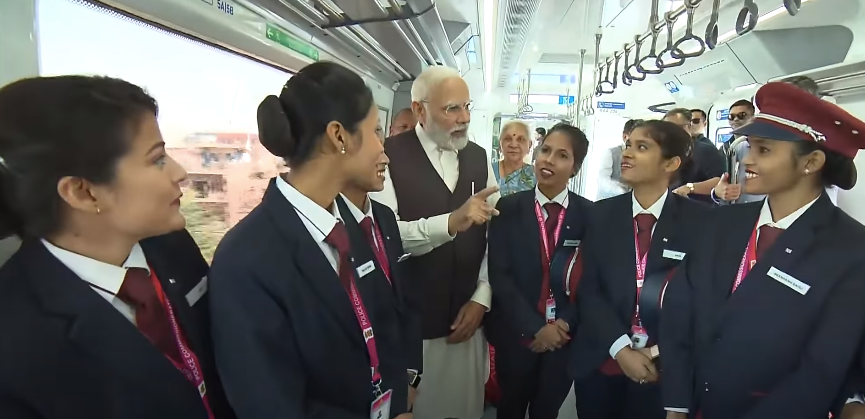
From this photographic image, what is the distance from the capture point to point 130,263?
116 cm

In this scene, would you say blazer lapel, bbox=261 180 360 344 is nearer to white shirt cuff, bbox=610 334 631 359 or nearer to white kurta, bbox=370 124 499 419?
white kurta, bbox=370 124 499 419

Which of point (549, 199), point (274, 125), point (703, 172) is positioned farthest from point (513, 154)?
point (274, 125)

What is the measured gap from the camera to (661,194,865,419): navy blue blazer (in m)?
1.58

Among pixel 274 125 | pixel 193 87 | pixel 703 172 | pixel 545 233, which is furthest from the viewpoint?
pixel 703 172

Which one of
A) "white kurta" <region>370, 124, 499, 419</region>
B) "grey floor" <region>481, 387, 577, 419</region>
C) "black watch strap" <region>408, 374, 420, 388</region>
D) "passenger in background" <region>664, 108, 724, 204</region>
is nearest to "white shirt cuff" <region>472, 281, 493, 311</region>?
"white kurta" <region>370, 124, 499, 419</region>

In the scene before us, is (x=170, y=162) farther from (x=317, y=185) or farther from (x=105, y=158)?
(x=317, y=185)

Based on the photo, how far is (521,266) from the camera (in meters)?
2.49

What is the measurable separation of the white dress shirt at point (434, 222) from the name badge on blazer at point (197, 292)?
864mm

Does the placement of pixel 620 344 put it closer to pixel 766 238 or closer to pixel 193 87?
pixel 766 238

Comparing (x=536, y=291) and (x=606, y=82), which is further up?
(x=606, y=82)

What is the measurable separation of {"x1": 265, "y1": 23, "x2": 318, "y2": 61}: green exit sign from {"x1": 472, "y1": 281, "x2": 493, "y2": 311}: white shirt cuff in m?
1.60

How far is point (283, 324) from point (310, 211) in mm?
315

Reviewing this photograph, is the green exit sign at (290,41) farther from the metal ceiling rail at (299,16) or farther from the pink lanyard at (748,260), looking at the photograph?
the pink lanyard at (748,260)

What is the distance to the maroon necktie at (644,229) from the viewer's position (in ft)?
7.27
